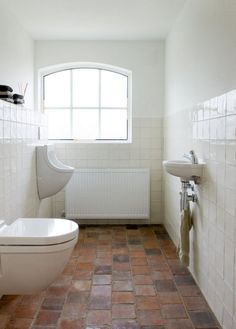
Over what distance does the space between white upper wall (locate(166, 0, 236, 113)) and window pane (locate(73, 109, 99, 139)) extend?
1.03 m

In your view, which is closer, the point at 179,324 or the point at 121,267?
the point at 179,324

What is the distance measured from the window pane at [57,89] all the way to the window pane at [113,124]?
519mm

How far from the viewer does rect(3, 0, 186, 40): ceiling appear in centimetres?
303

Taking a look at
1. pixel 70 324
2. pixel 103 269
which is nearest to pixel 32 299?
pixel 70 324

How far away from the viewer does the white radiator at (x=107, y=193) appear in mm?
4191

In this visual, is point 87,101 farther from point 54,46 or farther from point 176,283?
point 176,283

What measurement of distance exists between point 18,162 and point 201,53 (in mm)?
1740

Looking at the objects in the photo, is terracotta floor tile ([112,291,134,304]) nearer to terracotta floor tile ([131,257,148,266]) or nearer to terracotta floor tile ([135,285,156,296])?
terracotta floor tile ([135,285,156,296])

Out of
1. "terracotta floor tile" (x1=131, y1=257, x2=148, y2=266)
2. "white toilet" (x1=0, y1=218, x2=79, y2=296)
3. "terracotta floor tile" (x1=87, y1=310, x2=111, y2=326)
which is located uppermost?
"white toilet" (x1=0, y1=218, x2=79, y2=296)

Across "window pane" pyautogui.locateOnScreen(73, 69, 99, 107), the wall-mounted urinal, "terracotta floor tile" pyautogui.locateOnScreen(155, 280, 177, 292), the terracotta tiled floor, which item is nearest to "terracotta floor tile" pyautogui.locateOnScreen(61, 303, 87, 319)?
the terracotta tiled floor

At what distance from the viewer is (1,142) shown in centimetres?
245

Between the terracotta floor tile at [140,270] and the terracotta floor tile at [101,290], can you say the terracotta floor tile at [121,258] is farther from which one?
the terracotta floor tile at [101,290]

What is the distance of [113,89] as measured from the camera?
4375 millimetres

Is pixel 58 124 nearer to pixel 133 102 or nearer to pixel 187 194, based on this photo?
pixel 133 102
